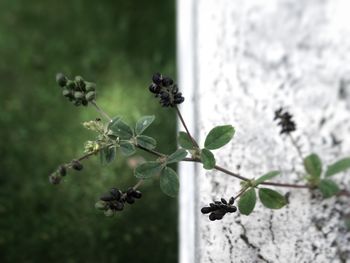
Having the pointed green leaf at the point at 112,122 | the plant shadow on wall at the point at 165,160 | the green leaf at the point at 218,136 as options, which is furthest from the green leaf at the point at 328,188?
the pointed green leaf at the point at 112,122

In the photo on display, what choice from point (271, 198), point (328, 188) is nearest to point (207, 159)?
point (271, 198)

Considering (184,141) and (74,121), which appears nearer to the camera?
→ (184,141)

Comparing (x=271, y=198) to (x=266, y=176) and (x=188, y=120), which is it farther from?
(x=188, y=120)

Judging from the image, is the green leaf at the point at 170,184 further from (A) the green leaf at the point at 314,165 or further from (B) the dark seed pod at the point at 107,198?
(A) the green leaf at the point at 314,165

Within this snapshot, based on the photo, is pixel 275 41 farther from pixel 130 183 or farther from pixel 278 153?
pixel 130 183

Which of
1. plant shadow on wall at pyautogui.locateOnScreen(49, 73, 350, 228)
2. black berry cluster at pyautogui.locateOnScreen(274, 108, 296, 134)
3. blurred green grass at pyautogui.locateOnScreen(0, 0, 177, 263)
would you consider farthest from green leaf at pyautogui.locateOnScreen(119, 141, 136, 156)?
blurred green grass at pyautogui.locateOnScreen(0, 0, 177, 263)

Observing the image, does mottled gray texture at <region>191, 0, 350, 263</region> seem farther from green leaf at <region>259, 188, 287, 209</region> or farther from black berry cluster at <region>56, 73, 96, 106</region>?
black berry cluster at <region>56, 73, 96, 106</region>
